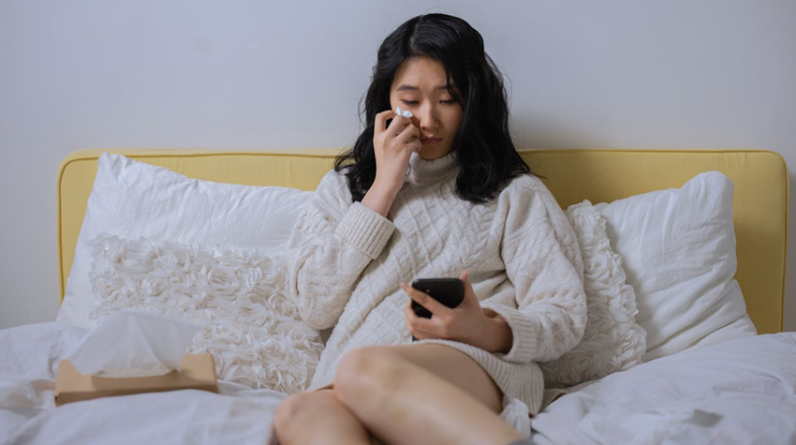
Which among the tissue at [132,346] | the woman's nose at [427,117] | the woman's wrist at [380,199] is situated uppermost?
the woman's nose at [427,117]

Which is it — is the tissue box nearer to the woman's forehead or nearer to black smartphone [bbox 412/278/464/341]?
black smartphone [bbox 412/278/464/341]

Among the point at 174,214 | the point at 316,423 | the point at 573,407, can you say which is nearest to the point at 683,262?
the point at 573,407

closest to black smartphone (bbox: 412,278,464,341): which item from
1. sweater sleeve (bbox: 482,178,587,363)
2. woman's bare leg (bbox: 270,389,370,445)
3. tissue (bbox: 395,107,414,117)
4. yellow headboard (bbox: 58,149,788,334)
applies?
sweater sleeve (bbox: 482,178,587,363)

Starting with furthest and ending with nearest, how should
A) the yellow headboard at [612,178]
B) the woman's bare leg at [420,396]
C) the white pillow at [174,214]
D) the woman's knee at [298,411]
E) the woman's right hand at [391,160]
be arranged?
1. the yellow headboard at [612,178]
2. the white pillow at [174,214]
3. the woman's right hand at [391,160]
4. the woman's knee at [298,411]
5. the woman's bare leg at [420,396]

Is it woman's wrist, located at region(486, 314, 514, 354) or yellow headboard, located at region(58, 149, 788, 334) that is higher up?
yellow headboard, located at region(58, 149, 788, 334)

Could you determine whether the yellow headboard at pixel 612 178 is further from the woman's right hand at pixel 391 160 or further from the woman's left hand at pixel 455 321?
the woman's left hand at pixel 455 321

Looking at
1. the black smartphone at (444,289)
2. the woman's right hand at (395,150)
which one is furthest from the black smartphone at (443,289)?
the woman's right hand at (395,150)

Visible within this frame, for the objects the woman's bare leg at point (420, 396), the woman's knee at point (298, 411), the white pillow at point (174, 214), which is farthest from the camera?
the white pillow at point (174, 214)

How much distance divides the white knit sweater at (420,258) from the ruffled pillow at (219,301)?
0.05 metres

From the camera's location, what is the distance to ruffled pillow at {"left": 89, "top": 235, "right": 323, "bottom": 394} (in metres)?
1.40

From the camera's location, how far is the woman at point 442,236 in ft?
4.17

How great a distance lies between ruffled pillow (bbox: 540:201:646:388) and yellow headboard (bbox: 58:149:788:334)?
0.30 m

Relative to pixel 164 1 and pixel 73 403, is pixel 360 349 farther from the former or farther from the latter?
pixel 164 1

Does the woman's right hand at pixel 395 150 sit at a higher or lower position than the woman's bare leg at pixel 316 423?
higher
